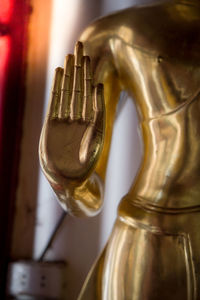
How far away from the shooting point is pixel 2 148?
1.15m

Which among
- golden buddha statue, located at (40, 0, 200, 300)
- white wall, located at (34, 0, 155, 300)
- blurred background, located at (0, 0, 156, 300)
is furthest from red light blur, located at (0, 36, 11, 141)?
golden buddha statue, located at (40, 0, 200, 300)

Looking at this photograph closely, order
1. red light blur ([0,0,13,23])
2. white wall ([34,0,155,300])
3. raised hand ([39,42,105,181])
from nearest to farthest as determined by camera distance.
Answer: raised hand ([39,42,105,181]) → white wall ([34,0,155,300]) → red light blur ([0,0,13,23])

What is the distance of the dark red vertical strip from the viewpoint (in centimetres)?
114

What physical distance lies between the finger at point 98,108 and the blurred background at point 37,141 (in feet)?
1.24

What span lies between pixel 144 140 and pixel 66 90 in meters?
0.19

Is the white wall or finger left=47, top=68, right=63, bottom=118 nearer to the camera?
finger left=47, top=68, right=63, bottom=118

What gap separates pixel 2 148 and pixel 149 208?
58 centimetres

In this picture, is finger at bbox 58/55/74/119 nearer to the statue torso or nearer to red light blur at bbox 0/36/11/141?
the statue torso

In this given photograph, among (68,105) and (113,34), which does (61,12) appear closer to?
(113,34)

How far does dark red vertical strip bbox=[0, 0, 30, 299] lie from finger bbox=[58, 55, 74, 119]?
49 cm

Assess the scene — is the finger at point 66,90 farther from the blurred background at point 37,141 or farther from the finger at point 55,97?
the blurred background at point 37,141

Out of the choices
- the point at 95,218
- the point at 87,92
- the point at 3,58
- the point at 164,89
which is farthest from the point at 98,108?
the point at 3,58

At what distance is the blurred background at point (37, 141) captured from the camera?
1.09 m

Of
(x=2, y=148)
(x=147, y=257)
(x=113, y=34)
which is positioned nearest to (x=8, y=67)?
(x=2, y=148)
